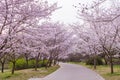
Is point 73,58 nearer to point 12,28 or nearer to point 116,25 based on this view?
point 116,25

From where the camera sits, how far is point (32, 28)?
1210 cm

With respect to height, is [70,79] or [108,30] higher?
[108,30]

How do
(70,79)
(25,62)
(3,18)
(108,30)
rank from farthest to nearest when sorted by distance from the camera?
(25,62)
(108,30)
(70,79)
(3,18)

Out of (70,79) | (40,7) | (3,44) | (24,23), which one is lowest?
(70,79)

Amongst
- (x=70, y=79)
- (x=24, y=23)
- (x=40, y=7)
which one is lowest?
(x=70, y=79)

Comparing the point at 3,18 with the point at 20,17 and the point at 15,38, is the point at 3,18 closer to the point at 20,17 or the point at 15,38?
the point at 20,17

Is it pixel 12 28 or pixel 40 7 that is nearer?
pixel 12 28

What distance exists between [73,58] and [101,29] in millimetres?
52464

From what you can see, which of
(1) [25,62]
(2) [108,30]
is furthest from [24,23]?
(1) [25,62]

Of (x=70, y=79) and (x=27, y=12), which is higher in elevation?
(x=27, y=12)

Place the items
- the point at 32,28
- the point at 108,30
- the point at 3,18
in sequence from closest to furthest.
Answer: the point at 3,18 → the point at 32,28 → the point at 108,30

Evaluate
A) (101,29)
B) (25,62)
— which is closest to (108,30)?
(101,29)

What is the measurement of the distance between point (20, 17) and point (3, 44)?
48.5 inches

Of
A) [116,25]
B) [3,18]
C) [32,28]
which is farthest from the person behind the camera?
[116,25]
